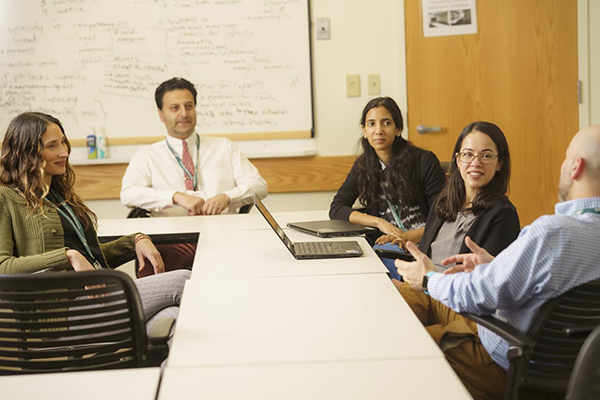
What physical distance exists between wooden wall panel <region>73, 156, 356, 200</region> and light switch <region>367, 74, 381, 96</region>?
19.1 inches

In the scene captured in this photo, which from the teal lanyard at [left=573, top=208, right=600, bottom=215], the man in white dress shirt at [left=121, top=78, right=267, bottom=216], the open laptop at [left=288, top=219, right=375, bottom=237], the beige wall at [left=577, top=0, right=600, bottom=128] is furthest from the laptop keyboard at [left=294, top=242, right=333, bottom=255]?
the beige wall at [left=577, top=0, right=600, bottom=128]

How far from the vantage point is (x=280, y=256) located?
2154 mm

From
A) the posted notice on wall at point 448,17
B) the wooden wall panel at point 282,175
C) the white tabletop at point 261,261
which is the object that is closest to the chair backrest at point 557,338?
the white tabletop at point 261,261

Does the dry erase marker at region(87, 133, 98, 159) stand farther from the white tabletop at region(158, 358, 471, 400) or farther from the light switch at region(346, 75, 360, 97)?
the white tabletop at region(158, 358, 471, 400)

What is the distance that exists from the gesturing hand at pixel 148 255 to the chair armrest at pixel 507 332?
4.41 ft

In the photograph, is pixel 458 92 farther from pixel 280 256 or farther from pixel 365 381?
pixel 365 381

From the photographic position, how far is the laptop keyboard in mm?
2133

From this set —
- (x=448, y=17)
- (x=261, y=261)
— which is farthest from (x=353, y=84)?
(x=261, y=261)

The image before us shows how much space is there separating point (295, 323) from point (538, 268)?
57 cm

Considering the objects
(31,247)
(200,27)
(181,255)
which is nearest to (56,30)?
(200,27)

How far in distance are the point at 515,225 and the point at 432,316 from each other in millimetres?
455

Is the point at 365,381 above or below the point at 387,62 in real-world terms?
below

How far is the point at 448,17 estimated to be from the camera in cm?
431

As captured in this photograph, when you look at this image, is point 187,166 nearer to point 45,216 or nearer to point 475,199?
point 45,216
